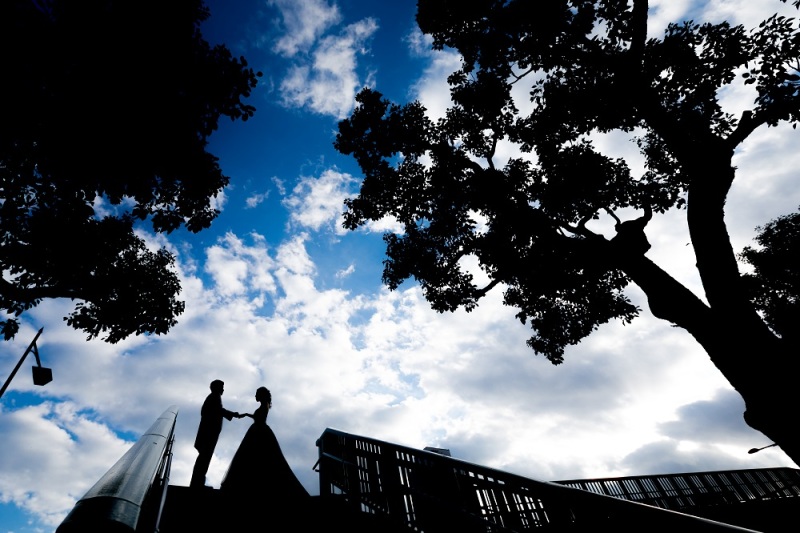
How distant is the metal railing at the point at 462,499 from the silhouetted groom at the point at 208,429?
2.24 metres

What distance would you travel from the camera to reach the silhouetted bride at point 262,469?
A: 479 cm

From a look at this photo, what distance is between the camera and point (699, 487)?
1466 cm

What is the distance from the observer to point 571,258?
369 inches

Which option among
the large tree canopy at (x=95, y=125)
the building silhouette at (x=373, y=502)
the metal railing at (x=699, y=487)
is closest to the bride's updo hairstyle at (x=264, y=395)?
the building silhouette at (x=373, y=502)

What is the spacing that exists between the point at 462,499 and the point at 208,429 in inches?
174

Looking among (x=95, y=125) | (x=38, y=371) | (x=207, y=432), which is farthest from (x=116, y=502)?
(x=38, y=371)

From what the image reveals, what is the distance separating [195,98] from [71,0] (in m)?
2.12

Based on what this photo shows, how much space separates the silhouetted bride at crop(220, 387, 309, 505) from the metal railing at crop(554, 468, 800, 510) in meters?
10.8

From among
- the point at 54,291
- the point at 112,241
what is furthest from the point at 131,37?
the point at 54,291

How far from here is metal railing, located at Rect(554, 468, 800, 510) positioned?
44.9 ft

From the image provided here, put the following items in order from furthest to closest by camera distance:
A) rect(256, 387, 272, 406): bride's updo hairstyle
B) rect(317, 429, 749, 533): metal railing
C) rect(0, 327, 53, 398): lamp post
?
rect(0, 327, 53, 398): lamp post < rect(256, 387, 272, 406): bride's updo hairstyle < rect(317, 429, 749, 533): metal railing

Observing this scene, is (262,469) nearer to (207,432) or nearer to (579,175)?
(207,432)

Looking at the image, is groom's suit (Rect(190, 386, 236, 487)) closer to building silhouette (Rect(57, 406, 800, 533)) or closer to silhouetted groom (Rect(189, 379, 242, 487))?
silhouetted groom (Rect(189, 379, 242, 487))

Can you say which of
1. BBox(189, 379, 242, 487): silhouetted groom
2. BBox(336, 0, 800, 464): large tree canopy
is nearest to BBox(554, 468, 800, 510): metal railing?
BBox(336, 0, 800, 464): large tree canopy
